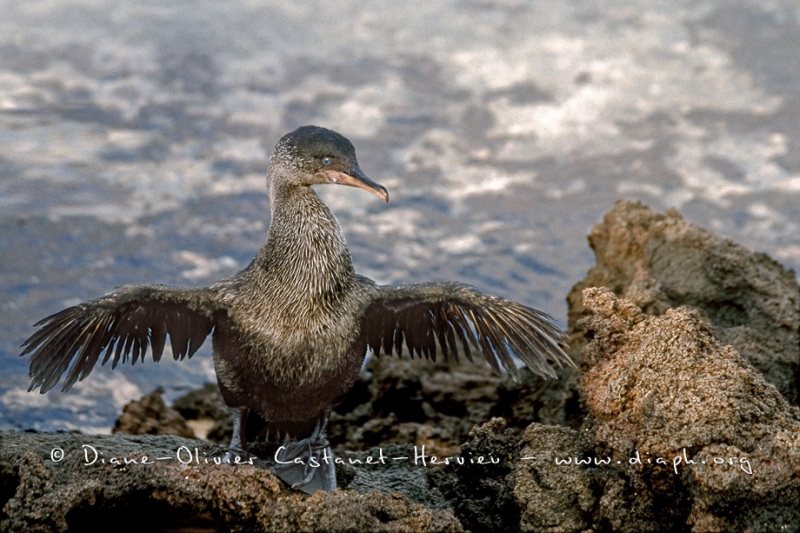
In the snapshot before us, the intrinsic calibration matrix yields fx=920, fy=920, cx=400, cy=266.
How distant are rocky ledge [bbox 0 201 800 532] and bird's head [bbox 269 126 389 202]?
5.67 feet

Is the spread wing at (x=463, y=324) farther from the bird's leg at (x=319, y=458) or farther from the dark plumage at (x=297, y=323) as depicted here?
the bird's leg at (x=319, y=458)

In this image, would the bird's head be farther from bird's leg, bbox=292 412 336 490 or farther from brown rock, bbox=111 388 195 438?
brown rock, bbox=111 388 195 438

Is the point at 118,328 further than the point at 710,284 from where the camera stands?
No

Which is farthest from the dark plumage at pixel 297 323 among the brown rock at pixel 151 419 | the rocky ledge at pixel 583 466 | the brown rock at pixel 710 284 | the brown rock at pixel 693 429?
the brown rock at pixel 151 419

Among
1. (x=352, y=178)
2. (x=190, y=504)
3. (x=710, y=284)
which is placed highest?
(x=352, y=178)

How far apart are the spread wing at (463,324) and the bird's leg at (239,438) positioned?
921mm

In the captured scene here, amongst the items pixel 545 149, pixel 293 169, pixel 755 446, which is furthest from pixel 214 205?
pixel 755 446

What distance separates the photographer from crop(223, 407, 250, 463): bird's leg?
5777 millimetres

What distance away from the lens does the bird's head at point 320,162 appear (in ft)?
19.6

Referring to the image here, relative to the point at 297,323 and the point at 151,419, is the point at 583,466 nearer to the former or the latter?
the point at 297,323

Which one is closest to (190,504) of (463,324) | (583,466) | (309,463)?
(309,463)

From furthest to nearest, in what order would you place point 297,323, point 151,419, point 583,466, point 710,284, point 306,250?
point 151,419
point 710,284
point 306,250
point 297,323
point 583,466

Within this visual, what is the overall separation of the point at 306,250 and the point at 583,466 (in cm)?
218

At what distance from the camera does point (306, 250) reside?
19.2 feet
